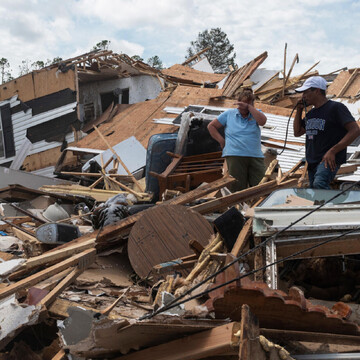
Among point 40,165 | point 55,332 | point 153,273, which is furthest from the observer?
point 40,165

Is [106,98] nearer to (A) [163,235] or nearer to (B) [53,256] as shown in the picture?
(A) [163,235]

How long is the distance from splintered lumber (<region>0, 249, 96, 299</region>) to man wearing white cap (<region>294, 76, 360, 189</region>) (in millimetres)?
2191

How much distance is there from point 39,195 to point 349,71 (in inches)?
393

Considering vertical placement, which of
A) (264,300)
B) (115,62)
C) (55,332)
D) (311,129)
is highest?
(115,62)

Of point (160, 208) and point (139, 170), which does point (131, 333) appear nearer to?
point (160, 208)

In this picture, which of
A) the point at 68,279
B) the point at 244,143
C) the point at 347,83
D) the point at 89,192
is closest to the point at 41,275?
the point at 68,279

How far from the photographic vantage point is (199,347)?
2309mm

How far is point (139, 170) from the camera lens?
Answer: 1046 cm

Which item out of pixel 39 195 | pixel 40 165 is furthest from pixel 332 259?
pixel 40 165

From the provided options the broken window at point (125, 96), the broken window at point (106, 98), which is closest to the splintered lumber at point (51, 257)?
the broken window at point (125, 96)

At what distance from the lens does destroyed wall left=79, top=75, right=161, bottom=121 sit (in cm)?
1684

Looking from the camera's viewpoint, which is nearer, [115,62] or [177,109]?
[177,109]

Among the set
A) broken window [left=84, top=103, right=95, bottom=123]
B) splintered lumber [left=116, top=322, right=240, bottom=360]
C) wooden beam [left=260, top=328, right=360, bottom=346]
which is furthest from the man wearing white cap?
broken window [left=84, top=103, right=95, bottom=123]

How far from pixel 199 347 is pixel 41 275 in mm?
1815
